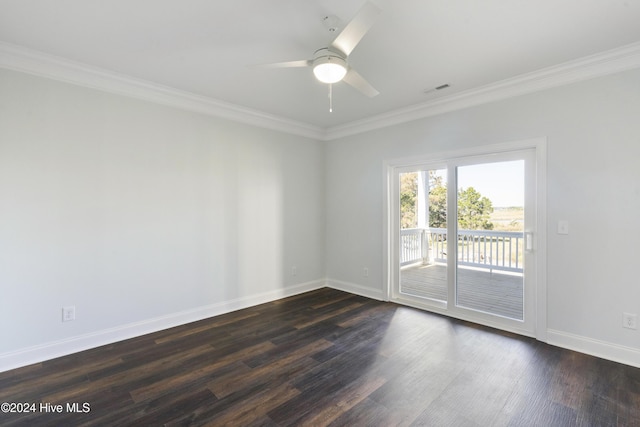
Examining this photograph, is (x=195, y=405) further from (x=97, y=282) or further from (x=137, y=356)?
(x=97, y=282)

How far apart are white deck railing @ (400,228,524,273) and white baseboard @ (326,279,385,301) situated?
60 centimetres

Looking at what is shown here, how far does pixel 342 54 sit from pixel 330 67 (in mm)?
114

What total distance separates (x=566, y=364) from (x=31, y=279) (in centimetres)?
467

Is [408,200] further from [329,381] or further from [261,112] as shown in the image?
[329,381]

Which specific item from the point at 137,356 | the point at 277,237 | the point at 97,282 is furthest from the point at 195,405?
the point at 277,237

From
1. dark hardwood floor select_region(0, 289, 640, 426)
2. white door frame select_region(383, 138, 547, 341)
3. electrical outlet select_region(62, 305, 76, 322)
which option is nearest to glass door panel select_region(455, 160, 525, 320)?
white door frame select_region(383, 138, 547, 341)

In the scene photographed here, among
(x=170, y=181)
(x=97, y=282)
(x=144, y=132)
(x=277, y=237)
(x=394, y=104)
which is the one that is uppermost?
(x=394, y=104)

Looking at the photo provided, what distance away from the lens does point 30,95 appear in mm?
Result: 2568

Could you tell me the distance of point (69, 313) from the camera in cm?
274

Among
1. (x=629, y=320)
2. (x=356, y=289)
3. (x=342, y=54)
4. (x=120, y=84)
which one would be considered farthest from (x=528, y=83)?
(x=120, y=84)

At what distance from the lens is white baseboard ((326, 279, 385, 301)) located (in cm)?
434

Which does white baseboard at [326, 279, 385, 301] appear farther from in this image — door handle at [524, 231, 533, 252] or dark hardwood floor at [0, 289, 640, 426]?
door handle at [524, 231, 533, 252]

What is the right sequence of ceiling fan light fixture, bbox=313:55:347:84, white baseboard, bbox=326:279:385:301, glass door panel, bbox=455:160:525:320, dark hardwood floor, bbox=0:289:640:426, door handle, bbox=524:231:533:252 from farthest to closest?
white baseboard, bbox=326:279:385:301 → glass door panel, bbox=455:160:525:320 → door handle, bbox=524:231:533:252 → ceiling fan light fixture, bbox=313:55:347:84 → dark hardwood floor, bbox=0:289:640:426

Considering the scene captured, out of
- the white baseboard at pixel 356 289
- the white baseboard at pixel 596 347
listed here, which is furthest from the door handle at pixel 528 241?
the white baseboard at pixel 356 289
